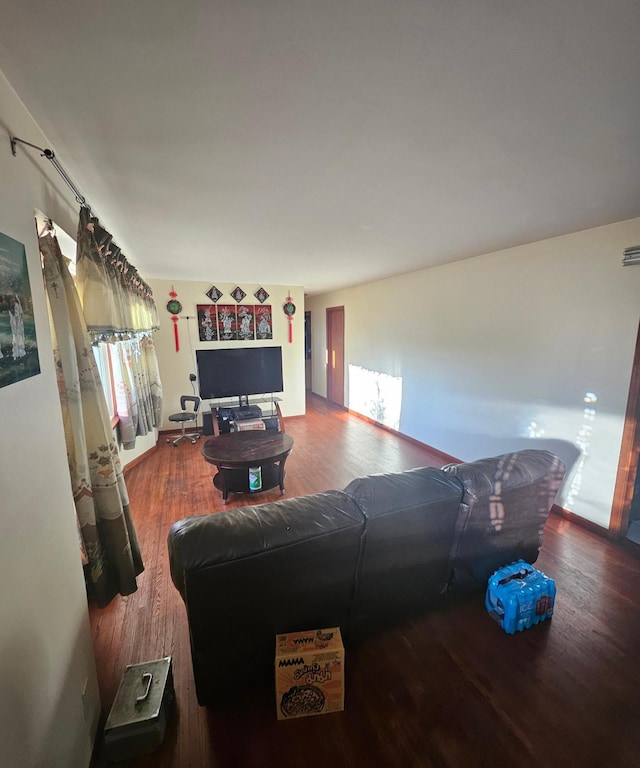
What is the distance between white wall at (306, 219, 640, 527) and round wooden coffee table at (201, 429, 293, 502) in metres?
2.11

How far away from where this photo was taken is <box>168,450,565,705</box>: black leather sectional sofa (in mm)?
1267

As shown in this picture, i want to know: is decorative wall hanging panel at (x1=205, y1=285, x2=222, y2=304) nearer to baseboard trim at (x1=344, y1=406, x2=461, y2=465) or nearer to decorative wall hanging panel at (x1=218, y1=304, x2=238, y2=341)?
Answer: decorative wall hanging panel at (x1=218, y1=304, x2=238, y2=341)

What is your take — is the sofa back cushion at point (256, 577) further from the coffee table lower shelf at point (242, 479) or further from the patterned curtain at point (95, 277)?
the coffee table lower shelf at point (242, 479)

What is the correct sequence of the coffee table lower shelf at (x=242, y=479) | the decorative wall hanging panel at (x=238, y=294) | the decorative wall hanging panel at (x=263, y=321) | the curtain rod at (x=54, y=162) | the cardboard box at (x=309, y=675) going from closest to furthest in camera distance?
1. the curtain rod at (x=54, y=162)
2. the cardboard box at (x=309, y=675)
3. the coffee table lower shelf at (x=242, y=479)
4. the decorative wall hanging panel at (x=238, y=294)
5. the decorative wall hanging panel at (x=263, y=321)

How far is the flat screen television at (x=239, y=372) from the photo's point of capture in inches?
187

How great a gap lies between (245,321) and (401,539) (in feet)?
14.9

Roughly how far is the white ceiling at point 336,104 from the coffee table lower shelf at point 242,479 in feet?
7.16

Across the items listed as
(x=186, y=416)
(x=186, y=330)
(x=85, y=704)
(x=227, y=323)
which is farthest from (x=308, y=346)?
(x=85, y=704)

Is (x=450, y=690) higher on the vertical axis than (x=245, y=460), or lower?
lower

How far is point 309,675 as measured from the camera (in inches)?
52.4

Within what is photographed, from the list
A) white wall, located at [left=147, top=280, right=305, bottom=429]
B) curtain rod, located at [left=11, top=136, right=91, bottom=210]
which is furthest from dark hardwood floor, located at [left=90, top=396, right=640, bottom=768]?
white wall, located at [left=147, top=280, right=305, bottom=429]

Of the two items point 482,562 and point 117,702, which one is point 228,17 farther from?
point 482,562

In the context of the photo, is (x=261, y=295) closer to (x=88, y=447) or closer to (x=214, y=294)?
(x=214, y=294)

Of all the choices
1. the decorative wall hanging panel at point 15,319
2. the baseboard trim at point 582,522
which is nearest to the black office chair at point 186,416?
the decorative wall hanging panel at point 15,319
